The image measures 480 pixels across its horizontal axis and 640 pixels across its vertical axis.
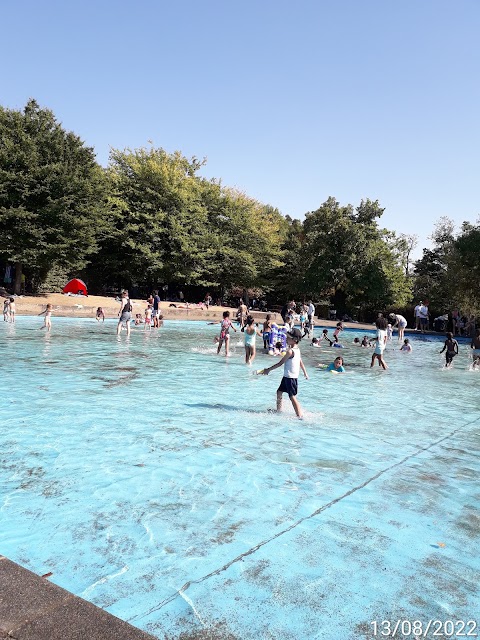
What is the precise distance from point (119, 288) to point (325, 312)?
68.5 ft

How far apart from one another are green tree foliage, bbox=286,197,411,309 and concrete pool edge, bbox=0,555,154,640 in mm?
42495

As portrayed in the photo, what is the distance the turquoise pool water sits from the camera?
3660mm

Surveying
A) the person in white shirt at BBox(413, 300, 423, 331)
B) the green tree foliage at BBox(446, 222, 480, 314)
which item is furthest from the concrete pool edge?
the green tree foliage at BBox(446, 222, 480, 314)

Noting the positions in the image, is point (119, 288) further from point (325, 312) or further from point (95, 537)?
point (95, 537)

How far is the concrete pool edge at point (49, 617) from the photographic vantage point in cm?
271

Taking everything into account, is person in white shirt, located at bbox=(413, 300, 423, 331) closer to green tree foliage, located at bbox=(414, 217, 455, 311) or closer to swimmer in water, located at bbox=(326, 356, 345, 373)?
green tree foliage, located at bbox=(414, 217, 455, 311)

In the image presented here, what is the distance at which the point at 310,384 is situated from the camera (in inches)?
520

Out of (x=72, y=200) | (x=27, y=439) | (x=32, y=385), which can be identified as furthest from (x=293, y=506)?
(x=72, y=200)

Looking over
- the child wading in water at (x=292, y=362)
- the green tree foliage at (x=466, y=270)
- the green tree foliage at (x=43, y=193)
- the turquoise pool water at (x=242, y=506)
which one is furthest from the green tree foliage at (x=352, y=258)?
the child wading in water at (x=292, y=362)

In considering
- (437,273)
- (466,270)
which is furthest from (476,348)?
(437,273)

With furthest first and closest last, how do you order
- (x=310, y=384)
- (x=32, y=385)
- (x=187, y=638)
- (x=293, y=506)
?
(x=310, y=384), (x=32, y=385), (x=293, y=506), (x=187, y=638)

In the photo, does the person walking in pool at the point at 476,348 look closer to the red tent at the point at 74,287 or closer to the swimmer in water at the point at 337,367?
the swimmer in water at the point at 337,367

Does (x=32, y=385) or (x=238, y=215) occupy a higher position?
(x=238, y=215)
